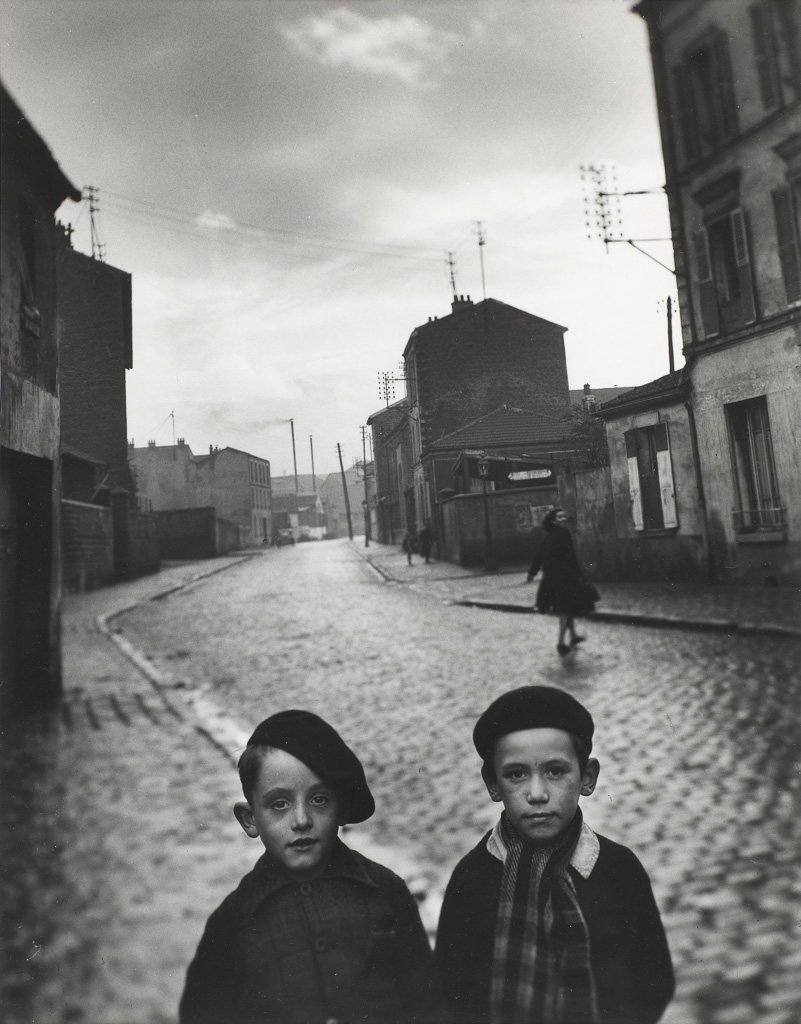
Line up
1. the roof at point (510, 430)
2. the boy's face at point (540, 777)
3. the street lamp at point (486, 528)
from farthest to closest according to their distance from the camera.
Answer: the street lamp at point (486, 528) → the roof at point (510, 430) → the boy's face at point (540, 777)

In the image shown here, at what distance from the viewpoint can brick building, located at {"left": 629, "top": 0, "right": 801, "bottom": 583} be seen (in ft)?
7.03

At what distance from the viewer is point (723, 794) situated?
2.82 meters

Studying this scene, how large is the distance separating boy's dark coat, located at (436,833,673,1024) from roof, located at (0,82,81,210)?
193cm

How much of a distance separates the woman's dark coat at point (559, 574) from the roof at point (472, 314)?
0.68m

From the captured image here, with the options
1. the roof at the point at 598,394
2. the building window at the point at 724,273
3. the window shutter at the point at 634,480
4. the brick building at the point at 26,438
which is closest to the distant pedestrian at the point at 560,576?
the window shutter at the point at 634,480

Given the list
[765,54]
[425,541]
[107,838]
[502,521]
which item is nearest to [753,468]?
[765,54]

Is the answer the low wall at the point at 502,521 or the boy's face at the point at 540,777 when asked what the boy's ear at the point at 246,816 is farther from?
the low wall at the point at 502,521

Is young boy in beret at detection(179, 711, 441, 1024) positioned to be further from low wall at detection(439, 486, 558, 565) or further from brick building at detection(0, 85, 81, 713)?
low wall at detection(439, 486, 558, 565)

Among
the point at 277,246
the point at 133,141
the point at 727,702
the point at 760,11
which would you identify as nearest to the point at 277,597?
the point at 277,246

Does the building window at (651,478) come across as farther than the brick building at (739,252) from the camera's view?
Yes

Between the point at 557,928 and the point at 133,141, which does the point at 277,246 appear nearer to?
the point at 133,141

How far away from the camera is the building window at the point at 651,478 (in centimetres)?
246

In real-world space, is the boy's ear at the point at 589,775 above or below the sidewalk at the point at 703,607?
below

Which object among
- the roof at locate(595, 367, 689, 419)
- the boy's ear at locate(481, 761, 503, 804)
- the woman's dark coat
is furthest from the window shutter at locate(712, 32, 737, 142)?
the boy's ear at locate(481, 761, 503, 804)
